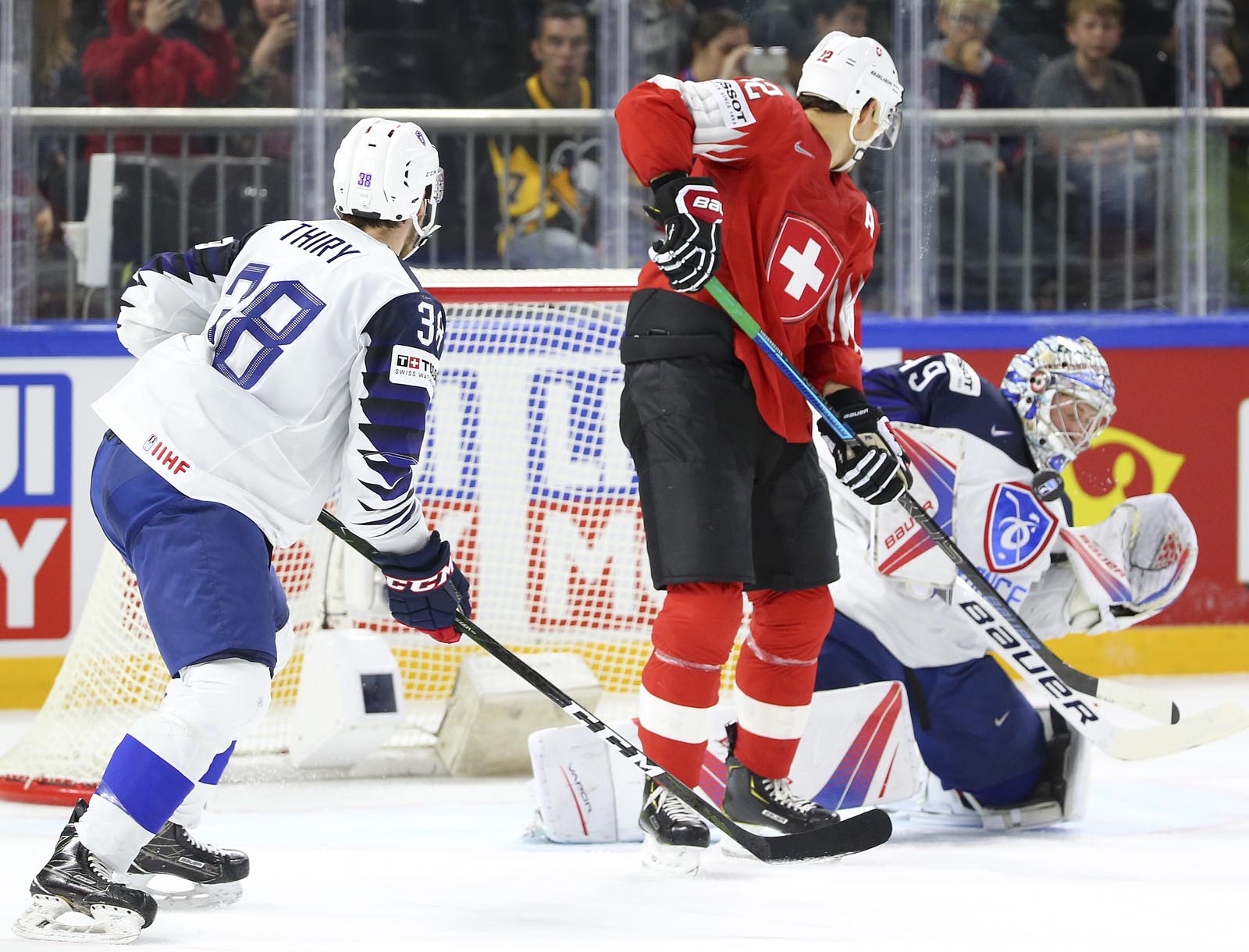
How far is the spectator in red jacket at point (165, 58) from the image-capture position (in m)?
4.51

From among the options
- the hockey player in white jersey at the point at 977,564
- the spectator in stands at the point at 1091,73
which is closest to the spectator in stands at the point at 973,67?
the spectator in stands at the point at 1091,73

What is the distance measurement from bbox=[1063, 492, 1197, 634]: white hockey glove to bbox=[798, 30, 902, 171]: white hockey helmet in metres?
0.85

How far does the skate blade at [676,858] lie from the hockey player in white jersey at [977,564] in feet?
1.81

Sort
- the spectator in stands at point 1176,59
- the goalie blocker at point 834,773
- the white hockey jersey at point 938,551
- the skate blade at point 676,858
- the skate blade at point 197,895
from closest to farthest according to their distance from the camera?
the skate blade at point 197,895
the skate blade at point 676,858
the goalie blocker at point 834,773
the white hockey jersey at point 938,551
the spectator in stands at point 1176,59

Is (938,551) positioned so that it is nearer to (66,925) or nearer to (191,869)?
(191,869)

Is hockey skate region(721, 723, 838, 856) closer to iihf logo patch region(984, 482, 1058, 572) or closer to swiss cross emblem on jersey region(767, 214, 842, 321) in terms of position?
iihf logo patch region(984, 482, 1058, 572)

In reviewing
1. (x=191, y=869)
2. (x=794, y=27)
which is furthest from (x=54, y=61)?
(x=191, y=869)

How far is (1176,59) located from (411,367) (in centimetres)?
335

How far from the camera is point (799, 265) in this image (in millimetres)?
2652

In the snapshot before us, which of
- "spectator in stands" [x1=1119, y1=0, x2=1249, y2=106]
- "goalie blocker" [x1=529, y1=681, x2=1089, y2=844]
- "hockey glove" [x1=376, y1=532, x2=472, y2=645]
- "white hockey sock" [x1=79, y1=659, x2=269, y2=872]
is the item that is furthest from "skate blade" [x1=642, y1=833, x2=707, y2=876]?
"spectator in stands" [x1=1119, y1=0, x2=1249, y2=106]

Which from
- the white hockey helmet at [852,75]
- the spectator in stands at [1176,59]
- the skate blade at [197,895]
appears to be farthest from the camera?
the spectator in stands at [1176,59]

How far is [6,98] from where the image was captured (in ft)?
14.2

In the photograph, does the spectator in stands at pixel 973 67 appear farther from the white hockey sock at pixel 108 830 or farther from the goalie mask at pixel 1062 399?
the white hockey sock at pixel 108 830

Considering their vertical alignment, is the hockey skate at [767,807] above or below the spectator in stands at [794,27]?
below
